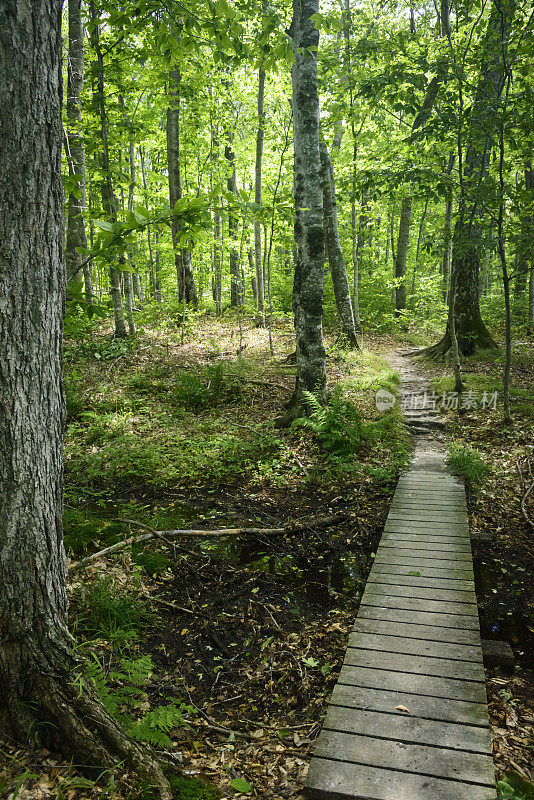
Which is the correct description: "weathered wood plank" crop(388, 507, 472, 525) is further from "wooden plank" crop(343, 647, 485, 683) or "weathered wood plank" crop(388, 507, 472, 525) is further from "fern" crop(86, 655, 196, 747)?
"fern" crop(86, 655, 196, 747)

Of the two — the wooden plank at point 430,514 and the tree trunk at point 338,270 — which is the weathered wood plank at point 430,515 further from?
the tree trunk at point 338,270

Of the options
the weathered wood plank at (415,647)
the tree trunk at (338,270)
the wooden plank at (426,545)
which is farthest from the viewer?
the tree trunk at (338,270)

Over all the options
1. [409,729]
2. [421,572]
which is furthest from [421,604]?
[409,729]

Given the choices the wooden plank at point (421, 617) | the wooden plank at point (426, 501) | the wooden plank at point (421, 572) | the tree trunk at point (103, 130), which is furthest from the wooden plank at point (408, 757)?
the tree trunk at point (103, 130)

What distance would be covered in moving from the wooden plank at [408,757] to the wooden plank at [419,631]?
1.14m

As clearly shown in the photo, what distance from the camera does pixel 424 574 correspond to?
5.08 meters

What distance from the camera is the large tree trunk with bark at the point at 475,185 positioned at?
26.2 ft

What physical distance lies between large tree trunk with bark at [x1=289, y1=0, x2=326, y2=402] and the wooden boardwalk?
14.0 ft

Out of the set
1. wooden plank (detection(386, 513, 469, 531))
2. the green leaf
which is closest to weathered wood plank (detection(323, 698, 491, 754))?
the green leaf

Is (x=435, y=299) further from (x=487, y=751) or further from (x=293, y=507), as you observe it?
(x=487, y=751)

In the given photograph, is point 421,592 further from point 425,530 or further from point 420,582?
point 425,530

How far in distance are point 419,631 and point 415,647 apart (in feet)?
0.73

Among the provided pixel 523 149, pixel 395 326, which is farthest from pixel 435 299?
pixel 523 149

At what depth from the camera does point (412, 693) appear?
137 inches
